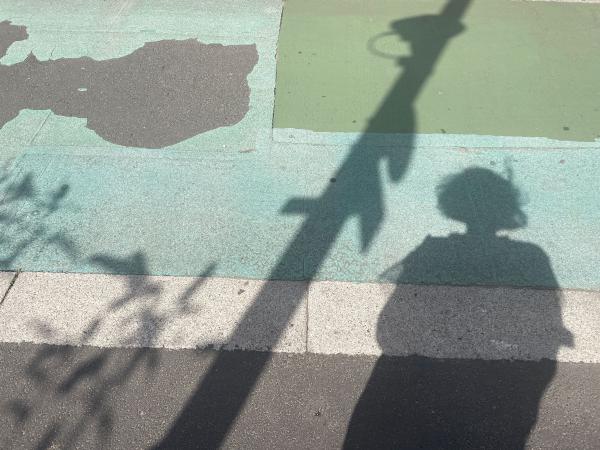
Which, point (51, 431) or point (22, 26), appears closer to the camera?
point (51, 431)

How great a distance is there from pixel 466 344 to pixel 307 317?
115 cm

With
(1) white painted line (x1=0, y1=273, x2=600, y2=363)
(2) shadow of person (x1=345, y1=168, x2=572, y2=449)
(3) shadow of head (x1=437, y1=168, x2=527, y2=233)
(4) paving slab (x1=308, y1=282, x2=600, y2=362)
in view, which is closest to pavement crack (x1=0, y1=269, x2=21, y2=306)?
(1) white painted line (x1=0, y1=273, x2=600, y2=363)

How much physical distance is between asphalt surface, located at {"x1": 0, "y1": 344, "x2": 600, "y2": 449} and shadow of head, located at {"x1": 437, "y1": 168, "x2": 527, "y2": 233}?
135 cm

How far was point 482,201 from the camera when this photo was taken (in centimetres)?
466

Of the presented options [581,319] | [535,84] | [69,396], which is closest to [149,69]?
[69,396]

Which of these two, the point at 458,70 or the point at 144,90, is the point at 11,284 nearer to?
the point at 144,90

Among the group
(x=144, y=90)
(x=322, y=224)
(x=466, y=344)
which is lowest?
Result: (x=466, y=344)

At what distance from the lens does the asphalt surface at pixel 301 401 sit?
3197 mm

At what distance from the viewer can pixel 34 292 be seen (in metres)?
3.93

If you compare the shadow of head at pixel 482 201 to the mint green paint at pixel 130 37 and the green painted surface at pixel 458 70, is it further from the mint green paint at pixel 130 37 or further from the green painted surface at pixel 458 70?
the mint green paint at pixel 130 37

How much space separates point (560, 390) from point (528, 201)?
186 cm

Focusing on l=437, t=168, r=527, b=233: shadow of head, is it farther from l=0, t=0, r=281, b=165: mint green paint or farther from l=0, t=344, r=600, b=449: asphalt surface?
l=0, t=0, r=281, b=165: mint green paint

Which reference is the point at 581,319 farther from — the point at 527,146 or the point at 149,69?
the point at 149,69

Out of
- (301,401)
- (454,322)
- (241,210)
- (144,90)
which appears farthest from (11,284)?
(454,322)
